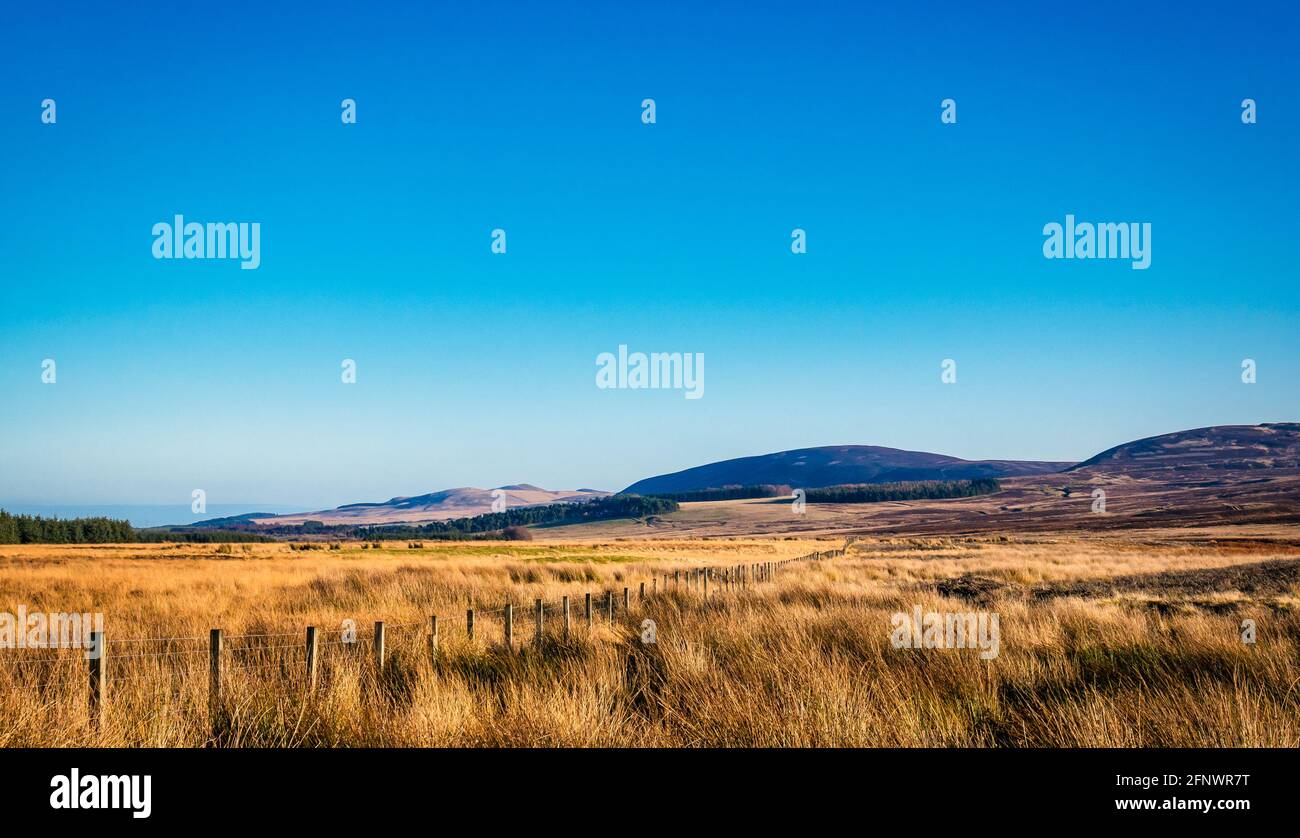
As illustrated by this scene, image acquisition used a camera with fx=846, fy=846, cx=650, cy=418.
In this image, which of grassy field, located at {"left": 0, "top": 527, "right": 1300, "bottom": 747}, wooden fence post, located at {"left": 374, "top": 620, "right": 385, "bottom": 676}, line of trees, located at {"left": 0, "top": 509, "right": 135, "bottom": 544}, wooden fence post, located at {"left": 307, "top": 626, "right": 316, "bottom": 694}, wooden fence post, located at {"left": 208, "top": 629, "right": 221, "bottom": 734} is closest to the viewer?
grassy field, located at {"left": 0, "top": 527, "right": 1300, "bottom": 747}

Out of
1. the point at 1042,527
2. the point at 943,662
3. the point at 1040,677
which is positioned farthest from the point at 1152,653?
the point at 1042,527

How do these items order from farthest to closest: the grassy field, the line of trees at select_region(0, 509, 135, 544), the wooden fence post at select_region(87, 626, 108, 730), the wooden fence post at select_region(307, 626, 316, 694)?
the line of trees at select_region(0, 509, 135, 544) → the wooden fence post at select_region(307, 626, 316, 694) → the wooden fence post at select_region(87, 626, 108, 730) → the grassy field

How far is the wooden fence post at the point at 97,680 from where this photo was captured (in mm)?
6874

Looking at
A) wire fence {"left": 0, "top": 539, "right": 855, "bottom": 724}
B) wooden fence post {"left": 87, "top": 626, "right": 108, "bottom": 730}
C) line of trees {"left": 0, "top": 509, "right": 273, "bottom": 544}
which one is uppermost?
wooden fence post {"left": 87, "top": 626, "right": 108, "bottom": 730}

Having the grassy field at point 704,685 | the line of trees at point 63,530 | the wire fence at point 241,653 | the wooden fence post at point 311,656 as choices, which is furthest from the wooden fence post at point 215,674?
the line of trees at point 63,530

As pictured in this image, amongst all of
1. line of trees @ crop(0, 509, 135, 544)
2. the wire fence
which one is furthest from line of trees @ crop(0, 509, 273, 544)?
the wire fence

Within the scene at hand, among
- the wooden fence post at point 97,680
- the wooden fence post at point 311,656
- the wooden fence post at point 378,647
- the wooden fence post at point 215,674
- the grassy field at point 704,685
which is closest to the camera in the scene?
the grassy field at point 704,685

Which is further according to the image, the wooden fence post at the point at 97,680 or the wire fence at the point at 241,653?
the wire fence at the point at 241,653

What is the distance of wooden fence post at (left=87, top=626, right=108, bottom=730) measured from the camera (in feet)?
22.6

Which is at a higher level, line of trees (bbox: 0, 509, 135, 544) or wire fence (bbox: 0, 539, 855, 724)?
wire fence (bbox: 0, 539, 855, 724)

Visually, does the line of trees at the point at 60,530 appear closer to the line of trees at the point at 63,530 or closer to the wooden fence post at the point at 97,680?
the line of trees at the point at 63,530

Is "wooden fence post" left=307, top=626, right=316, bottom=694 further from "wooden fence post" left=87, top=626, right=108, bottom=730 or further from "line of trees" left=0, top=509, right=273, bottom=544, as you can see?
"line of trees" left=0, top=509, right=273, bottom=544

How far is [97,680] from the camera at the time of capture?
7.58 meters
